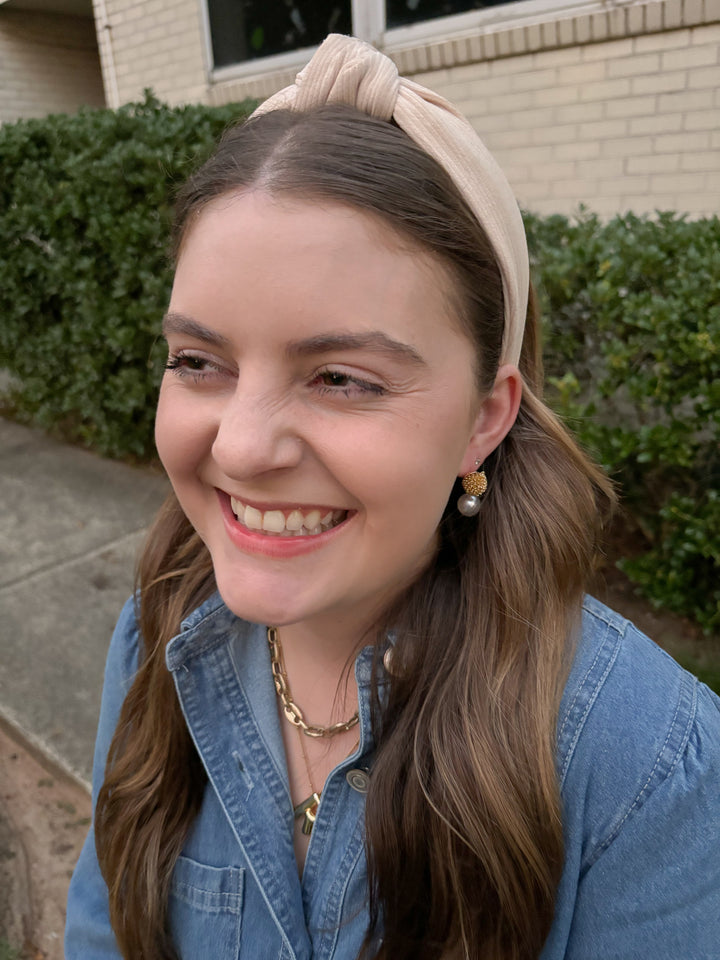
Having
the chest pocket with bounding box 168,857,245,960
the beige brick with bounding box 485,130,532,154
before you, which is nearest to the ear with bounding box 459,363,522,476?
the chest pocket with bounding box 168,857,245,960

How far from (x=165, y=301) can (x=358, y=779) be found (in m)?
3.66

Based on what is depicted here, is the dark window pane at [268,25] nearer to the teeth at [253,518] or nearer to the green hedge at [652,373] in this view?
the green hedge at [652,373]

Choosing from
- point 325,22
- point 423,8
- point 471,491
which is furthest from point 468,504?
point 325,22

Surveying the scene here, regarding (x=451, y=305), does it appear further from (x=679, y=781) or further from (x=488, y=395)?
(x=679, y=781)

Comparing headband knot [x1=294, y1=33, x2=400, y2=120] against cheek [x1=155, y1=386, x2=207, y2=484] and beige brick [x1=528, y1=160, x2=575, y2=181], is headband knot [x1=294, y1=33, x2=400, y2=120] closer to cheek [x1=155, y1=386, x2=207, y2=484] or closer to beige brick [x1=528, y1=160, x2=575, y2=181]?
cheek [x1=155, y1=386, x2=207, y2=484]

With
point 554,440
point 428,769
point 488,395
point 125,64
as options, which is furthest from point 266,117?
point 125,64

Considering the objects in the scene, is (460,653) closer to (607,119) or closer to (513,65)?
(607,119)

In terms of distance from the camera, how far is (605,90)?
14.8 feet

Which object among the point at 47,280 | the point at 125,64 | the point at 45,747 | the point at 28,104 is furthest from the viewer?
the point at 28,104

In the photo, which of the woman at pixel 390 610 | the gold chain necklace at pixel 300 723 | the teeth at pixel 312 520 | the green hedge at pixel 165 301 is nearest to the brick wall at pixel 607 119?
the green hedge at pixel 165 301

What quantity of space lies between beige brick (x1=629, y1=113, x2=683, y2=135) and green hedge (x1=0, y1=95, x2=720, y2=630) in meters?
0.92

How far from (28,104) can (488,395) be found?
1095 centimetres

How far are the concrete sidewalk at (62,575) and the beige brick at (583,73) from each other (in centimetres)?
383

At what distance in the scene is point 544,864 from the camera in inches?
43.2
